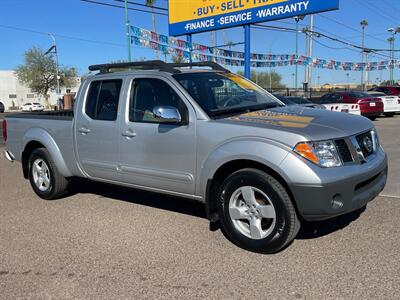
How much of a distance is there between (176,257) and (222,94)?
1.97 meters

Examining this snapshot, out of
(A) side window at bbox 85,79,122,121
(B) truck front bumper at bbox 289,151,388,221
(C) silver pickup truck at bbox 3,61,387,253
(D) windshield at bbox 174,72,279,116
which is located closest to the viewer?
(B) truck front bumper at bbox 289,151,388,221

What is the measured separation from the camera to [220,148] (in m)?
4.32

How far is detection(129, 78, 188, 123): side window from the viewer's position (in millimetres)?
4910

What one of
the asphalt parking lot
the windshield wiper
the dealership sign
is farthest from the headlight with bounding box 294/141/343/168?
the dealership sign

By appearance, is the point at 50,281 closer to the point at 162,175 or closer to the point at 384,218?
the point at 162,175

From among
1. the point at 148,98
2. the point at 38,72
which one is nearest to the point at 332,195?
the point at 148,98

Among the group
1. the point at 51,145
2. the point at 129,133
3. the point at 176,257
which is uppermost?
the point at 129,133

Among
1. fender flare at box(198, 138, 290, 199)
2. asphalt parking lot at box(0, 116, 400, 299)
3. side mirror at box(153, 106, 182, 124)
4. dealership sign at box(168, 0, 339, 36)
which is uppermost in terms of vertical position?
dealership sign at box(168, 0, 339, 36)

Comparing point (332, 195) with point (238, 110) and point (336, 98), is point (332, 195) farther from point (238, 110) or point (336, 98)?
point (336, 98)

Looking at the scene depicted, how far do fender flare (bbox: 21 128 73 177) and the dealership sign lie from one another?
36.8 feet

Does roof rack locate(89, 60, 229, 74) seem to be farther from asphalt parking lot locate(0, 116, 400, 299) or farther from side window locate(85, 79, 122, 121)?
asphalt parking lot locate(0, 116, 400, 299)

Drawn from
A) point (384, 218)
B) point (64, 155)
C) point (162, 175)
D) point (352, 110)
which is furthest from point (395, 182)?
point (352, 110)

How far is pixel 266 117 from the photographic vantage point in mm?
4391

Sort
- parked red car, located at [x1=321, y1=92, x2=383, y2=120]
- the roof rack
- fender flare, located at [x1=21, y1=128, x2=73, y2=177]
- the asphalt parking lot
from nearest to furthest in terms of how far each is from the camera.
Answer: the asphalt parking lot, the roof rack, fender flare, located at [x1=21, y1=128, x2=73, y2=177], parked red car, located at [x1=321, y1=92, x2=383, y2=120]
